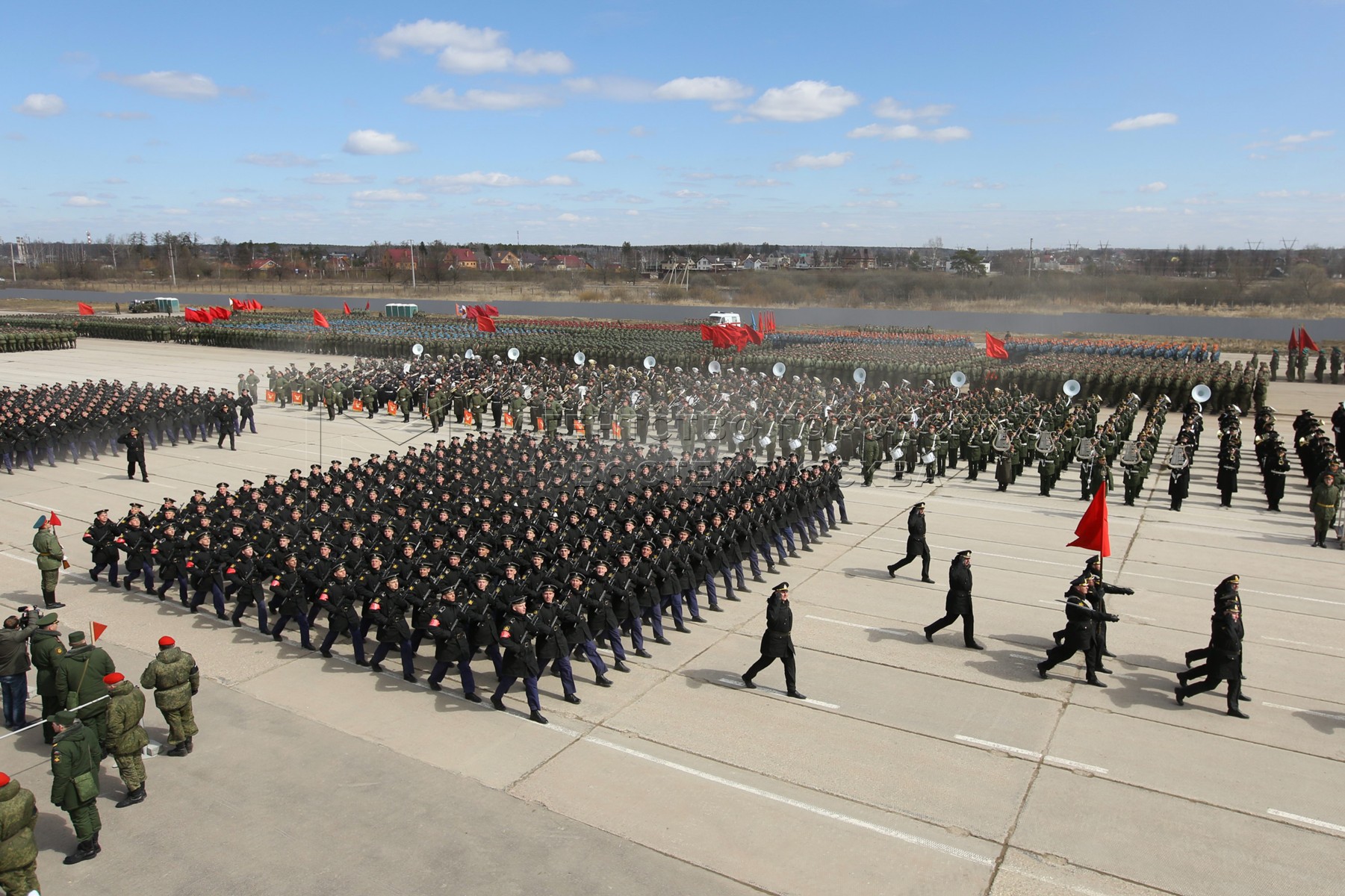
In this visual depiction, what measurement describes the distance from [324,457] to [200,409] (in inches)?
200

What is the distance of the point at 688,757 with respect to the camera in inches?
330

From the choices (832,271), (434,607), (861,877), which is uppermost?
(832,271)

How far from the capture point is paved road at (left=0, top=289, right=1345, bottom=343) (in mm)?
72562

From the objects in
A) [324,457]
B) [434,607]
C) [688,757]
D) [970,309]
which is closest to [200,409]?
[324,457]

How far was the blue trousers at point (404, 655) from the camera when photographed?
9922 millimetres

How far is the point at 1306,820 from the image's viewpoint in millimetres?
7383

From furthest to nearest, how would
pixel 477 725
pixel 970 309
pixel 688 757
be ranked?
pixel 970 309
pixel 477 725
pixel 688 757

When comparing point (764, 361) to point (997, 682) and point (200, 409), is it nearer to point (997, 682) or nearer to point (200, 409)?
point (200, 409)

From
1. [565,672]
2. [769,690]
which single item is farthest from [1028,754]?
[565,672]

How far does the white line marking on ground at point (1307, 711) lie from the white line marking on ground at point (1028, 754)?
280 cm

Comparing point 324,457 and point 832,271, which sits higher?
point 832,271

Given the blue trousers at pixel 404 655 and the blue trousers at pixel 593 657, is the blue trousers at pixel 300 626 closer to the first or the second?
the blue trousers at pixel 404 655

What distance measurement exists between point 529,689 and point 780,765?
260 centimetres

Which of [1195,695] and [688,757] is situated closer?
[688,757]
